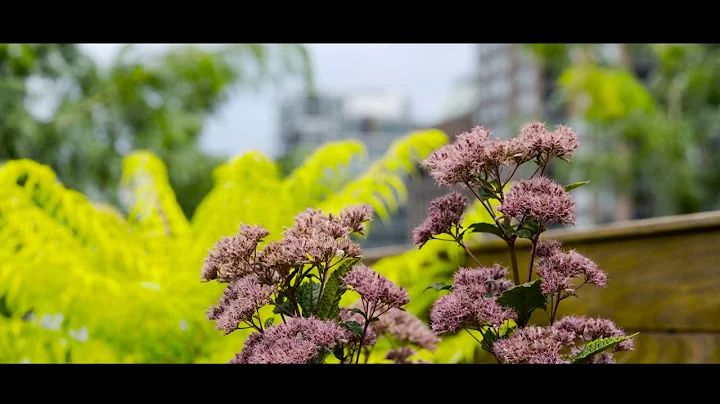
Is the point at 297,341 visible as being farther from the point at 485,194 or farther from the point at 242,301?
the point at 485,194

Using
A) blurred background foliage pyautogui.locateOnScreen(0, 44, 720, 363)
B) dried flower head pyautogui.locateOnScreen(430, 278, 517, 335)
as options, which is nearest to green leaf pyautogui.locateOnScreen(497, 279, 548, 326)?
dried flower head pyautogui.locateOnScreen(430, 278, 517, 335)

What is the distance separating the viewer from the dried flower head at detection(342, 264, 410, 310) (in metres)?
0.45

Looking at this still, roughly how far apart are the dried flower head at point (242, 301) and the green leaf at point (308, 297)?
0.04 metres

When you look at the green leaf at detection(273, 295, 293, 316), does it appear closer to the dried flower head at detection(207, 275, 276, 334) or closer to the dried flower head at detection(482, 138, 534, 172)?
the dried flower head at detection(207, 275, 276, 334)

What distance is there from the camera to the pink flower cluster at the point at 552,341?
0.41 metres

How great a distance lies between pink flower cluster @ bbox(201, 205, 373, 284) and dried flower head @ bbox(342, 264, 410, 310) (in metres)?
0.02

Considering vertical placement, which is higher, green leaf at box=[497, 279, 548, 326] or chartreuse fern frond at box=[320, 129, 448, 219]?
chartreuse fern frond at box=[320, 129, 448, 219]

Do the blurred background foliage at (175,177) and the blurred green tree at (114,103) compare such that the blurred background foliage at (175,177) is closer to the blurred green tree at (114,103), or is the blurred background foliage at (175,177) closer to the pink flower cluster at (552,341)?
the blurred green tree at (114,103)

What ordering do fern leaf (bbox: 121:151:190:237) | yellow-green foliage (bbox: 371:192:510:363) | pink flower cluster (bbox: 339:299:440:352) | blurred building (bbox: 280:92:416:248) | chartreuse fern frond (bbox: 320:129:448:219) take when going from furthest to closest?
1. blurred building (bbox: 280:92:416:248)
2. fern leaf (bbox: 121:151:190:237)
3. chartreuse fern frond (bbox: 320:129:448:219)
4. yellow-green foliage (bbox: 371:192:510:363)
5. pink flower cluster (bbox: 339:299:440:352)

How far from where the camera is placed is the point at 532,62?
24.5 ft

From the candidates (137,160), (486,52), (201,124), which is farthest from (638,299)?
(486,52)

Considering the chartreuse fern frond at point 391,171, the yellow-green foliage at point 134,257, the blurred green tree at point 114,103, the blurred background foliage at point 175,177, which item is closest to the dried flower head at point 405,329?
the blurred background foliage at point 175,177
